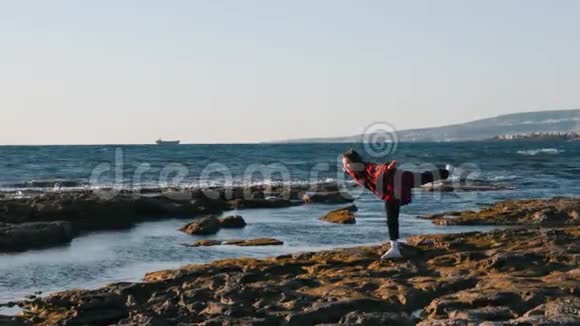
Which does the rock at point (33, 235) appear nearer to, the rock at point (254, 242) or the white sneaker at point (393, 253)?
the rock at point (254, 242)

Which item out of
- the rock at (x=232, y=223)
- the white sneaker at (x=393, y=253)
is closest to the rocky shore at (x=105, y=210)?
the rock at (x=232, y=223)

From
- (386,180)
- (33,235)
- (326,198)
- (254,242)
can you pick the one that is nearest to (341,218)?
(254,242)

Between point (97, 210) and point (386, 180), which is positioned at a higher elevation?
point (386, 180)

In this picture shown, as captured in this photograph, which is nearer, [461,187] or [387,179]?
[387,179]

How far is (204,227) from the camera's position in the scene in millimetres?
27641

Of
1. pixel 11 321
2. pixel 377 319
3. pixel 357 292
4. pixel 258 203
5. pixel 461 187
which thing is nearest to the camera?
pixel 377 319

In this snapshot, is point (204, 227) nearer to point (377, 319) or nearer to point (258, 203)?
point (258, 203)

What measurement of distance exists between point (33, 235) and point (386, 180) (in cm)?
1326

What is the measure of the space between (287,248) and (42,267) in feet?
21.6

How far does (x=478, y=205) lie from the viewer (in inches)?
1550

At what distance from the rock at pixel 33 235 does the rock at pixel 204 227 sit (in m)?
4.01

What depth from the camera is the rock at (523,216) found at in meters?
27.0

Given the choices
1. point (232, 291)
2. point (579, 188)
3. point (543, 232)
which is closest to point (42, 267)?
point (232, 291)

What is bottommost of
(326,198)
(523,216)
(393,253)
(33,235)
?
(326,198)
